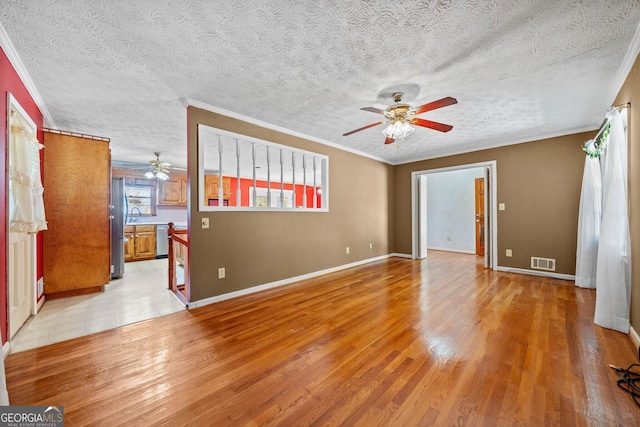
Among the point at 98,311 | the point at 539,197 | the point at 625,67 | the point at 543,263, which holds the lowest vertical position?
the point at 98,311

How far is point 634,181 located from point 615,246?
1.95 ft

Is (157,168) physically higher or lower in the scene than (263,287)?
higher

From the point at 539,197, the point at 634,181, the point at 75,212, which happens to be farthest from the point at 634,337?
the point at 75,212

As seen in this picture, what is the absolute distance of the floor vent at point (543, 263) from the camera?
13.3 feet

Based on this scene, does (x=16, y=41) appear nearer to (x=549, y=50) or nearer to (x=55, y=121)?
(x=55, y=121)

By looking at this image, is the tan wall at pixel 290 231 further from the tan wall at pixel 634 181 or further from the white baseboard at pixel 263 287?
the tan wall at pixel 634 181

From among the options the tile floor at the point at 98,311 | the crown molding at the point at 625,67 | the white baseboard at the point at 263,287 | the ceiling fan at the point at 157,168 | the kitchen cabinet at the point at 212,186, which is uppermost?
the crown molding at the point at 625,67

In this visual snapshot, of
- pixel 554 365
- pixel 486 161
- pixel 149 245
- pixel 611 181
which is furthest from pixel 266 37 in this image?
pixel 149 245

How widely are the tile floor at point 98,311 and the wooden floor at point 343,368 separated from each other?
0.71ft

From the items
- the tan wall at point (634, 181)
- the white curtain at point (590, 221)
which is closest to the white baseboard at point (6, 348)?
the tan wall at point (634, 181)

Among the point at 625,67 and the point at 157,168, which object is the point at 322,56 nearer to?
the point at 625,67

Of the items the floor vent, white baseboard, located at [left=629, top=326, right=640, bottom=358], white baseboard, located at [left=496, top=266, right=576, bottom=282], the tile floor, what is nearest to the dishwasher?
the tile floor

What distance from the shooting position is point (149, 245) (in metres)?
5.93

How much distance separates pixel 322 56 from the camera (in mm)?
2031
